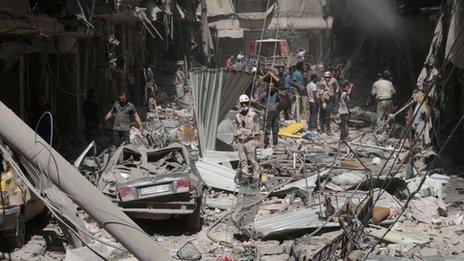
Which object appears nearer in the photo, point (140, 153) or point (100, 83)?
point (140, 153)

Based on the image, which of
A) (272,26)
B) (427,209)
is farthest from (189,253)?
(272,26)

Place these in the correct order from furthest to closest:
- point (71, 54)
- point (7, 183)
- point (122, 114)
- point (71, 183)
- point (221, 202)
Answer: point (71, 54) < point (122, 114) < point (221, 202) < point (7, 183) < point (71, 183)

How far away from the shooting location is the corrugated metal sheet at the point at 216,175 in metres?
12.7

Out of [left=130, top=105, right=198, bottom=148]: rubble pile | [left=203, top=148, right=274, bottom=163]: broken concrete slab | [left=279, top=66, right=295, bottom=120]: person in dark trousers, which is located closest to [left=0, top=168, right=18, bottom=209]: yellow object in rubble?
[left=203, top=148, right=274, bottom=163]: broken concrete slab

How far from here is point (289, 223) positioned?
970 centimetres

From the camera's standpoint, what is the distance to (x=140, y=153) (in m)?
10.9

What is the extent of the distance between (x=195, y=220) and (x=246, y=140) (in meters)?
3.49

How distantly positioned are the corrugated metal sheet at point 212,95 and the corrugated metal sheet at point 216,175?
1.63 m

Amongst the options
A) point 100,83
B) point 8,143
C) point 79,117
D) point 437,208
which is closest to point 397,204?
point 437,208

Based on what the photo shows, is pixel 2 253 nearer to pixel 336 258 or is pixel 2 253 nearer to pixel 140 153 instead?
pixel 140 153

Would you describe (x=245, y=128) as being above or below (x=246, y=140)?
above

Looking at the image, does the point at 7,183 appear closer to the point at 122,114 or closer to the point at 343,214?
the point at 343,214

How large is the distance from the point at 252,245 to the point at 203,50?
26.7 meters

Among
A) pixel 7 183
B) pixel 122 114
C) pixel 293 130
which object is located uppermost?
pixel 7 183
